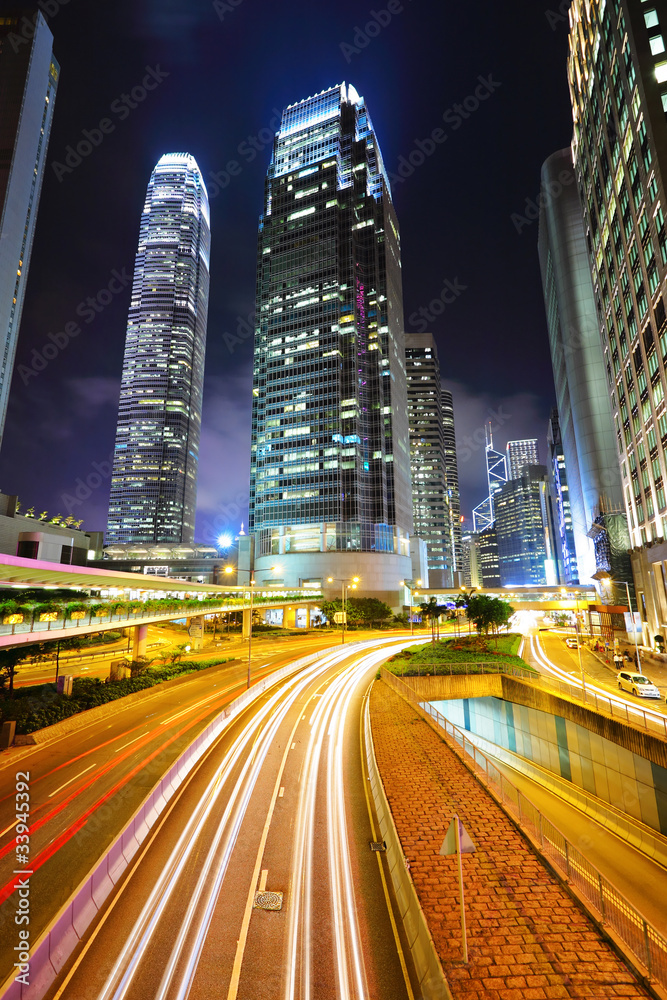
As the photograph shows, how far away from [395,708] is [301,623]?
69.0 meters

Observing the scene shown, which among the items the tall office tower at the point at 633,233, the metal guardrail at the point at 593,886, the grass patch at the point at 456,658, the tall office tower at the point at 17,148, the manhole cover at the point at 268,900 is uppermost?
the tall office tower at the point at 17,148

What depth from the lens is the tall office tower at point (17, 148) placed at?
337 feet

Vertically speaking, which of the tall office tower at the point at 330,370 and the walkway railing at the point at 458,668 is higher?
the tall office tower at the point at 330,370

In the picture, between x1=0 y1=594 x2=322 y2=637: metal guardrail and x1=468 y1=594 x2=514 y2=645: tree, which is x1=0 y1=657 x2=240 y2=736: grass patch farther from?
x1=468 y1=594 x2=514 y2=645: tree

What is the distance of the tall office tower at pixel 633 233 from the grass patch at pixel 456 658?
2141cm

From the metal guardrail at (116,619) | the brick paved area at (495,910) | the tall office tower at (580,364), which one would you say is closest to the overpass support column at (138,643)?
the metal guardrail at (116,619)

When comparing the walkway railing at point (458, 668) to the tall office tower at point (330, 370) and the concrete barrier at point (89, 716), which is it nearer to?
the concrete barrier at point (89, 716)

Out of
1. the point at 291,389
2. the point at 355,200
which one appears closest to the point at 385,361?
the point at 291,389

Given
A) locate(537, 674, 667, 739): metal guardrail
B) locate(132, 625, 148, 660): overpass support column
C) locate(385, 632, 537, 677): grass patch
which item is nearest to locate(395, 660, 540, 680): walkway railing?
locate(385, 632, 537, 677): grass patch

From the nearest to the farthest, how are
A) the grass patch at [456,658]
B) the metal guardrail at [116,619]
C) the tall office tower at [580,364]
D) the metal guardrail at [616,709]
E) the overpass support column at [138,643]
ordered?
the metal guardrail at [616,709], the metal guardrail at [116,619], the grass patch at [456,658], the overpass support column at [138,643], the tall office tower at [580,364]

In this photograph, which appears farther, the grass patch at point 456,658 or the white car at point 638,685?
the grass patch at point 456,658

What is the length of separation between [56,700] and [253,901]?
2242cm

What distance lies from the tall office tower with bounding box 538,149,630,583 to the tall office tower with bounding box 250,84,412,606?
4848 cm

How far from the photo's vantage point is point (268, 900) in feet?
39.5
